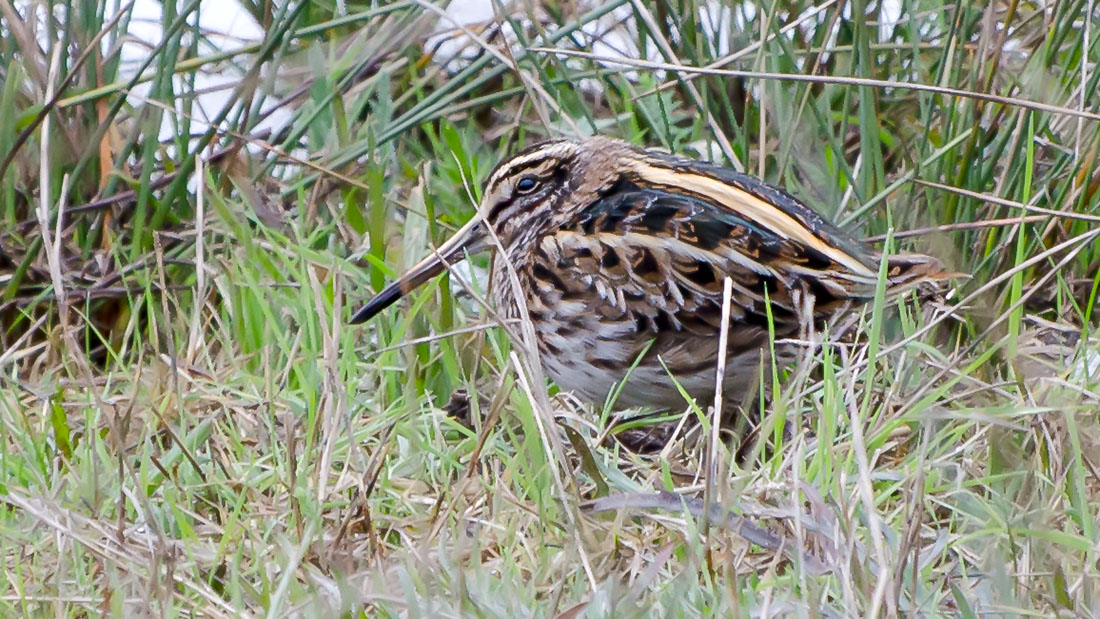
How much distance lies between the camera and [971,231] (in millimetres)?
3996

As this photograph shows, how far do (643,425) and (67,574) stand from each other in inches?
56.9

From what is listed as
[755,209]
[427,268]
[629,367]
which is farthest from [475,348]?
[755,209]

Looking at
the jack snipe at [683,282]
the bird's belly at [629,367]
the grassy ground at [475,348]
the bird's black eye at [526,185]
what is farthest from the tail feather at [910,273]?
the bird's black eye at [526,185]

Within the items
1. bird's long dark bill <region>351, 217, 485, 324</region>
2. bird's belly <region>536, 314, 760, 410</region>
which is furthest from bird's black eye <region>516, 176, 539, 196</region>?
bird's belly <region>536, 314, 760, 410</region>

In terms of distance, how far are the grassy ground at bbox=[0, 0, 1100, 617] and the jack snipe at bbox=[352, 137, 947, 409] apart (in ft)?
0.47

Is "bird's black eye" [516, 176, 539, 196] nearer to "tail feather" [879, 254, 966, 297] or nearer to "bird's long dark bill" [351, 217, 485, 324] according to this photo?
"bird's long dark bill" [351, 217, 485, 324]

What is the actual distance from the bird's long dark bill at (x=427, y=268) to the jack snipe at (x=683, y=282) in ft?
0.07

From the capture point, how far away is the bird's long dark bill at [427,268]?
12.7 feet

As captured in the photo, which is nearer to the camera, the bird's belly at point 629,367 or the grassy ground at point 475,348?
the grassy ground at point 475,348

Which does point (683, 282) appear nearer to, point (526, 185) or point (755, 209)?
point (755, 209)

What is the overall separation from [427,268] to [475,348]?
222 mm

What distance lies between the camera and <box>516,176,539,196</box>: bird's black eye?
412 centimetres

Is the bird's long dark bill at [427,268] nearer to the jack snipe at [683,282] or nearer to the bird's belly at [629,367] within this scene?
the jack snipe at [683,282]

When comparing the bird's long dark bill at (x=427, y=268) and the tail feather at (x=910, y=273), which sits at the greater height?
the bird's long dark bill at (x=427, y=268)
